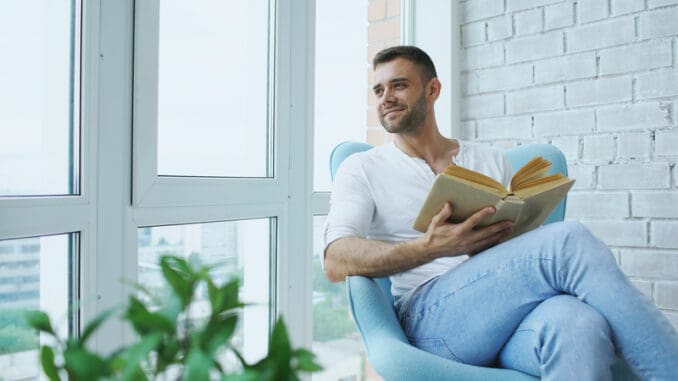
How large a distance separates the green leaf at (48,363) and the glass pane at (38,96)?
34.9 inches

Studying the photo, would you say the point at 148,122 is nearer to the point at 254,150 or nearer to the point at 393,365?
the point at 254,150

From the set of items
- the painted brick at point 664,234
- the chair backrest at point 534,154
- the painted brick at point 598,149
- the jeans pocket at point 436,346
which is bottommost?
the jeans pocket at point 436,346

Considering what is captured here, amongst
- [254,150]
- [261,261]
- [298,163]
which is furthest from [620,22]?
[261,261]

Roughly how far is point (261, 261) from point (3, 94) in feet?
2.81

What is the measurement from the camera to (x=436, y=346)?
1194 mm

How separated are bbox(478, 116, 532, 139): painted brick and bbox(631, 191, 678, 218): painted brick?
1.53 ft

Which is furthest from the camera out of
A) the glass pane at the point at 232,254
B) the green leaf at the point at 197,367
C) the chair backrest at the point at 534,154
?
the chair backrest at the point at 534,154

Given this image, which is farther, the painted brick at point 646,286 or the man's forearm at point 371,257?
the painted brick at point 646,286

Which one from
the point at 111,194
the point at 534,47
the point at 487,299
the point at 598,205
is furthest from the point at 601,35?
the point at 111,194

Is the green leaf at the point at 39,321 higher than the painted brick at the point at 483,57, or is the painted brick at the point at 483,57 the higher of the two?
the painted brick at the point at 483,57

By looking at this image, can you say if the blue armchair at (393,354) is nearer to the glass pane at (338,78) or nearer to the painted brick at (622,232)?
the glass pane at (338,78)

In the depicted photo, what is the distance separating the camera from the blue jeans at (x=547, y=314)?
98cm

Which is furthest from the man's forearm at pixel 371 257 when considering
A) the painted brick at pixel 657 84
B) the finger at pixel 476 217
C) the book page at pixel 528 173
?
the painted brick at pixel 657 84

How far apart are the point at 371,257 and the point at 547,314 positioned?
41 cm
